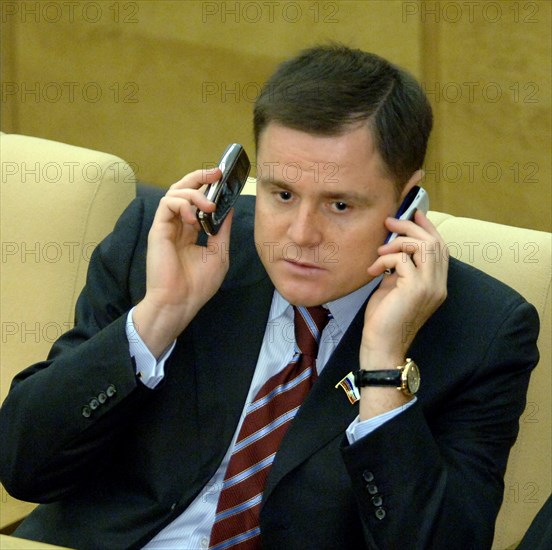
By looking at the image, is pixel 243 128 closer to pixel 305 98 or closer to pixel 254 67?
pixel 254 67

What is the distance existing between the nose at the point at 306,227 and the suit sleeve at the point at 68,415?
0.34 m

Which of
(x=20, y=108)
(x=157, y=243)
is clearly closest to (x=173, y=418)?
(x=157, y=243)

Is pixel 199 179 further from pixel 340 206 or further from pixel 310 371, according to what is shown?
pixel 310 371

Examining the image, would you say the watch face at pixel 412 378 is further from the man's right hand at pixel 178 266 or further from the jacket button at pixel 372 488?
the man's right hand at pixel 178 266

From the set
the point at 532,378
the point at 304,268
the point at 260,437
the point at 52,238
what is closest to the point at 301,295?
the point at 304,268

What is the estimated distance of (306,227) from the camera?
74.0 inches

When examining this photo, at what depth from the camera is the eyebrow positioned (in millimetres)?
1880

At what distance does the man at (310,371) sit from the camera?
1859 mm

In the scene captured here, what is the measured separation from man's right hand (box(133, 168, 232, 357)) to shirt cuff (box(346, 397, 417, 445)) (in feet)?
1.18

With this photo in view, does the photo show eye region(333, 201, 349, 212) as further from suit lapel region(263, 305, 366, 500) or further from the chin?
suit lapel region(263, 305, 366, 500)

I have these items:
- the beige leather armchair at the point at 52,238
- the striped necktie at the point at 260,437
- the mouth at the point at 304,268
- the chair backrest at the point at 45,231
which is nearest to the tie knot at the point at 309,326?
the striped necktie at the point at 260,437

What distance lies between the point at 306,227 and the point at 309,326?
21cm

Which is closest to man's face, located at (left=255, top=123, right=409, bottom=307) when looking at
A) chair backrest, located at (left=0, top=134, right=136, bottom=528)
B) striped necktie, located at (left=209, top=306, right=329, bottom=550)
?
striped necktie, located at (left=209, top=306, right=329, bottom=550)

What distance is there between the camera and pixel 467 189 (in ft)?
10.6
